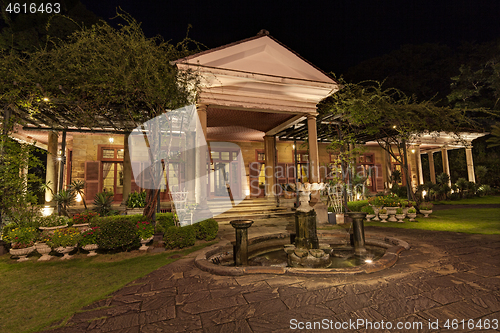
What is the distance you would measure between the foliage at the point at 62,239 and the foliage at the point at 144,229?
1250 millimetres

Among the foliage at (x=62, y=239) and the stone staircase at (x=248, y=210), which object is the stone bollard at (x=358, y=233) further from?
the foliage at (x=62, y=239)

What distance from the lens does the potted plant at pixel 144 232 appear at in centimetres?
558

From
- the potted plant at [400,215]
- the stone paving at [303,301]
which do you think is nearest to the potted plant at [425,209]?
the potted plant at [400,215]

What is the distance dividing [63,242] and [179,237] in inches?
94.2

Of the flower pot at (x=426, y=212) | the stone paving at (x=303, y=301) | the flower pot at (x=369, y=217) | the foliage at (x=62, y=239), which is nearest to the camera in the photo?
the stone paving at (x=303, y=301)

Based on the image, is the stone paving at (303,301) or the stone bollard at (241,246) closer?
the stone paving at (303,301)

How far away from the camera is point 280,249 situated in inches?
231

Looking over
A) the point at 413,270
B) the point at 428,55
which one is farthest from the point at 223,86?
the point at 428,55

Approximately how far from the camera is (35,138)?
12.4 meters

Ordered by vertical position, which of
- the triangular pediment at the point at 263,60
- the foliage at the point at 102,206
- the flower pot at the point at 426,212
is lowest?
the flower pot at the point at 426,212

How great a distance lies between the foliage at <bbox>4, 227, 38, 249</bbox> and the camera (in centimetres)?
509

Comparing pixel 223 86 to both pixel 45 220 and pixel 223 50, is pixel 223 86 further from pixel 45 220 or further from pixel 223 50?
pixel 45 220

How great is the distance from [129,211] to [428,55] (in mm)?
34004

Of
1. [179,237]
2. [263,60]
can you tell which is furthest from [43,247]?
[263,60]
